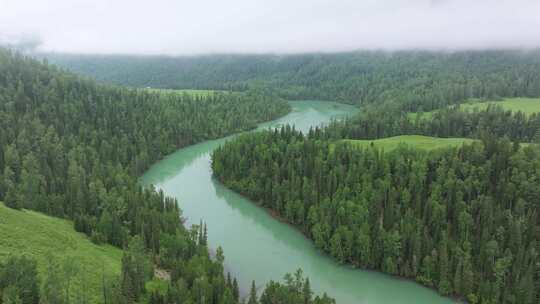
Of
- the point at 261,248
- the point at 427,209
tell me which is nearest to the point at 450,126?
the point at 427,209

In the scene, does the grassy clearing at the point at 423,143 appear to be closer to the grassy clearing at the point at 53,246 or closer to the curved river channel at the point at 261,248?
the curved river channel at the point at 261,248

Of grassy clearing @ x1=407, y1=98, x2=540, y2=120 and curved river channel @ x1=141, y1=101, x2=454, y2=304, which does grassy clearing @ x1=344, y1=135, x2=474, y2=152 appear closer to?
curved river channel @ x1=141, y1=101, x2=454, y2=304

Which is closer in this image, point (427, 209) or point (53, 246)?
point (53, 246)

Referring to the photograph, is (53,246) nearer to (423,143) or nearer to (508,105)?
(423,143)

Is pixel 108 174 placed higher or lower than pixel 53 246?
higher

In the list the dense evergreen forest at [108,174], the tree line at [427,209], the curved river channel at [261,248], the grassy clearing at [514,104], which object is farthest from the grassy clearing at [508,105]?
the curved river channel at [261,248]

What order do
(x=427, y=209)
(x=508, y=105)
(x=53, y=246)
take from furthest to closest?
(x=508, y=105) < (x=427, y=209) < (x=53, y=246)

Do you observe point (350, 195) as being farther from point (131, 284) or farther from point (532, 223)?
point (131, 284)
